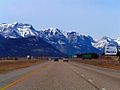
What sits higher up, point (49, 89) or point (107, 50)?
point (107, 50)

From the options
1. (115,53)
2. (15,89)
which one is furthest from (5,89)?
(115,53)

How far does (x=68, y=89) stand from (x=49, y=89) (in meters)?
0.96

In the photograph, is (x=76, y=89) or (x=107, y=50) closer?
(x=76, y=89)

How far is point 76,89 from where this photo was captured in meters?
20.5

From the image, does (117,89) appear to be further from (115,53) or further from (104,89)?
(115,53)

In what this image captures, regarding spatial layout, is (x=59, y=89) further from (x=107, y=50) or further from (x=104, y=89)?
(x=107, y=50)

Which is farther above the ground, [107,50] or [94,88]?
[107,50]

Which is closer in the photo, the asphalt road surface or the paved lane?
the paved lane

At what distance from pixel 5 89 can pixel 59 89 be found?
2.80m

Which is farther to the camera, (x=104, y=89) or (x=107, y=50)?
(x=107, y=50)

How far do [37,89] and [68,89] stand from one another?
5.14 ft

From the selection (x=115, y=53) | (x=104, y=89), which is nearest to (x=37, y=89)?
(x=104, y=89)

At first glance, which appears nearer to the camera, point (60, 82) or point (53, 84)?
point (53, 84)

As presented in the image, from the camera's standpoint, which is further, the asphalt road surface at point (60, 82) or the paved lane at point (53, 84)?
the asphalt road surface at point (60, 82)
